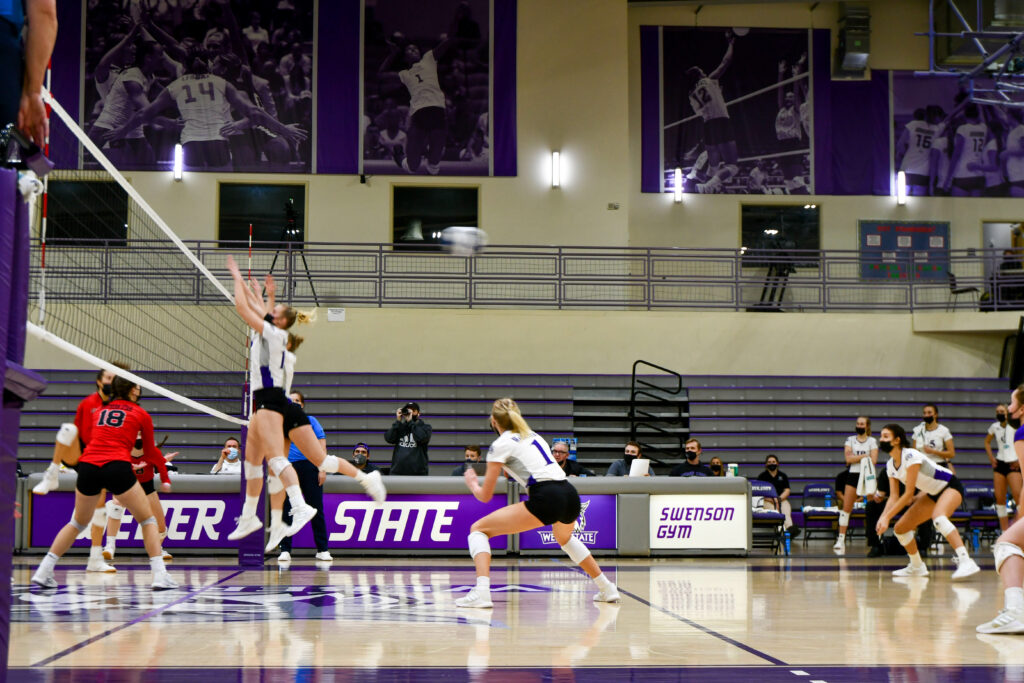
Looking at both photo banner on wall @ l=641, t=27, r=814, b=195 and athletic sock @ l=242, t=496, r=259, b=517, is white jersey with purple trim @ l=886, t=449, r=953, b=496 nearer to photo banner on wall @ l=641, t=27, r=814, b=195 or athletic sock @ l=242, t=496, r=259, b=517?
athletic sock @ l=242, t=496, r=259, b=517

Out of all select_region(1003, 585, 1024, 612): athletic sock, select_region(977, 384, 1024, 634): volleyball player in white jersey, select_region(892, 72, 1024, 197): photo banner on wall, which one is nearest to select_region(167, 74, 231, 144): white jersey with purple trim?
select_region(892, 72, 1024, 197): photo banner on wall

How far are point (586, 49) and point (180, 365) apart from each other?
33.0 ft

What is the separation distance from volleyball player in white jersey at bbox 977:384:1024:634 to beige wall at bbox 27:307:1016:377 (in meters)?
11.7

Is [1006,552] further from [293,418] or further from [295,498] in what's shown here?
[293,418]

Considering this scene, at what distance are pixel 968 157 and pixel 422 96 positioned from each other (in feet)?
36.9

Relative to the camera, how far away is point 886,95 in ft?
73.2

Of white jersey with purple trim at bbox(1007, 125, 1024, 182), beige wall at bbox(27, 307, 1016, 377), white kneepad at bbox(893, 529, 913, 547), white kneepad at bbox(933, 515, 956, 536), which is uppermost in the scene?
white jersey with purple trim at bbox(1007, 125, 1024, 182)

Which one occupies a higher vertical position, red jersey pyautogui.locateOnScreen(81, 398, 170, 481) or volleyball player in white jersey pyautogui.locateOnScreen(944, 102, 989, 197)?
volleyball player in white jersey pyautogui.locateOnScreen(944, 102, 989, 197)

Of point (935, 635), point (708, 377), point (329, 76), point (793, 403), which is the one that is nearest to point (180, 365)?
point (329, 76)

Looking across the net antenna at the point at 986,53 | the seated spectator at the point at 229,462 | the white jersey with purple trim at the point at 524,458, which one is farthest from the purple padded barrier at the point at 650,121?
the white jersey with purple trim at the point at 524,458

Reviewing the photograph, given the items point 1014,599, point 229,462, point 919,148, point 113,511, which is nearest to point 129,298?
point 229,462

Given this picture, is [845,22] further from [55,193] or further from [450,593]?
[450,593]

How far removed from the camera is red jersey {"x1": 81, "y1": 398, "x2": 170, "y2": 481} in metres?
8.59

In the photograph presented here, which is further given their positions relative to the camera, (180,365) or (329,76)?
(329,76)
